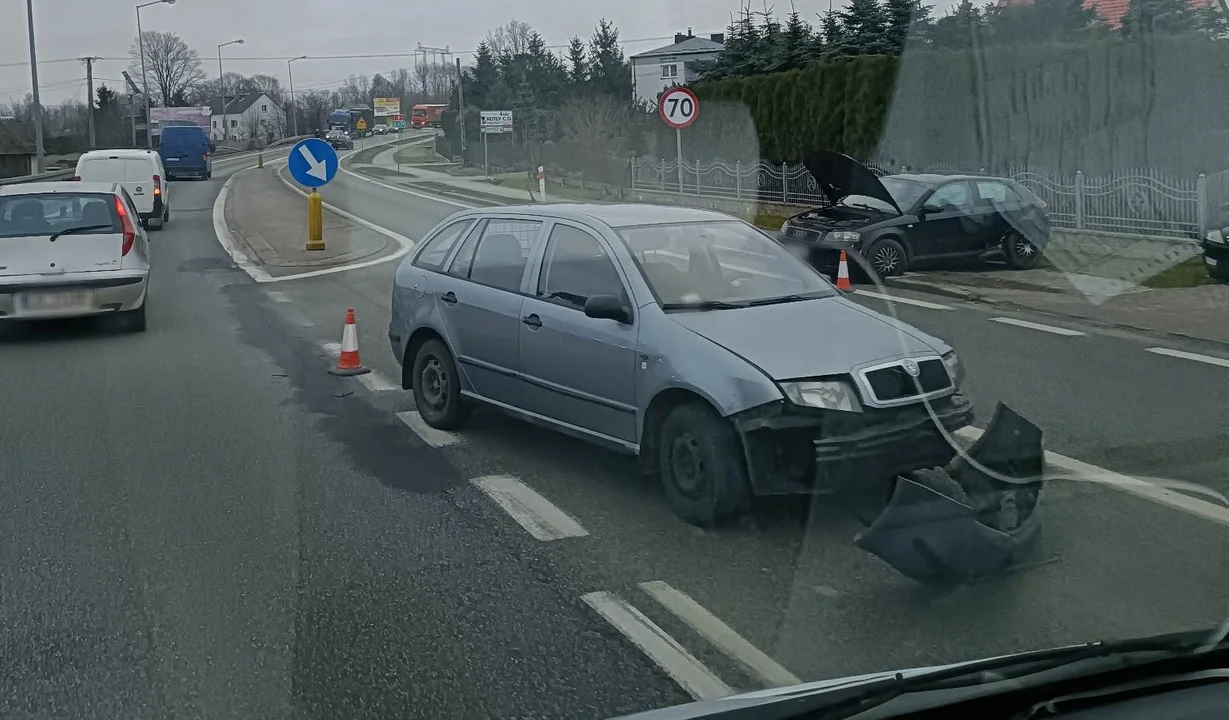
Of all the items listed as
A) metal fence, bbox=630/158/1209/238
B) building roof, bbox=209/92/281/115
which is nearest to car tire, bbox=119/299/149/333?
metal fence, bbox=630/158/1209/238

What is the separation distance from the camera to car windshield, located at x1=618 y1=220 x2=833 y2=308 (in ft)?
20.6

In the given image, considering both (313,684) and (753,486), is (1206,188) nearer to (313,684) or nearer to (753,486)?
(753,486)

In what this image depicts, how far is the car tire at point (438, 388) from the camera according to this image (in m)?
7.65

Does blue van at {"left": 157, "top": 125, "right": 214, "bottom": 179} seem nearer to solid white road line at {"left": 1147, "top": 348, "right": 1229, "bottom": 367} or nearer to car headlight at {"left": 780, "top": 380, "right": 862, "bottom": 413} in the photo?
solid white road line at {"left": 1147, "top": 348, "right": 1229, "bottom": 367}

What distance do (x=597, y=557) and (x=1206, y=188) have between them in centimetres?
1332

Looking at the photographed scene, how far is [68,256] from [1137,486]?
971 cm

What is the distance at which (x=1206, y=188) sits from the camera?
15734mm

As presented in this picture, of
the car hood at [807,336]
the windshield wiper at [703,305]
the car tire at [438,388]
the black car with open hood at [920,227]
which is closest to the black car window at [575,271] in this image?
the windshield wiper at [703,305]

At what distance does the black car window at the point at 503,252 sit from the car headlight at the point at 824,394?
223 cm

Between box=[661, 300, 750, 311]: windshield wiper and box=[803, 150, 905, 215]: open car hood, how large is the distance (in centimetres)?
497

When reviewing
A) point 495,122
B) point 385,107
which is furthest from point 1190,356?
point 385,107

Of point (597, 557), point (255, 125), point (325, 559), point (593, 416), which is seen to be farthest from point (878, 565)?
point (255, 125)

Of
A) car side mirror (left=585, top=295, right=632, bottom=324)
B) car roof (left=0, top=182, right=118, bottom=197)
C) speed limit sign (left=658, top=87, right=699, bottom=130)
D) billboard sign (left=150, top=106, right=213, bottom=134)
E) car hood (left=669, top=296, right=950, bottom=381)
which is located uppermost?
billboard sign (left=150, top=106, right=213, bottom=134)

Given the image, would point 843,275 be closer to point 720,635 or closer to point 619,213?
point 619,213
